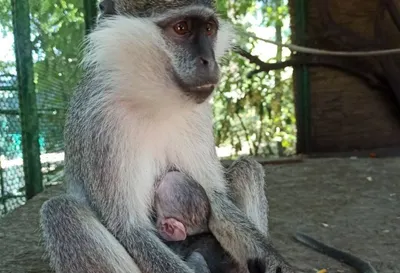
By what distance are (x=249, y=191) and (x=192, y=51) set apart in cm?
105

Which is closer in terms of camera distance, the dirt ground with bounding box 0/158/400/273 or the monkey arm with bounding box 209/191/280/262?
the monkey arm with bounding box 209/191/280/262

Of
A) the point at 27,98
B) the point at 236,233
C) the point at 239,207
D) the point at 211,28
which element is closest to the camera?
the point at 211,28

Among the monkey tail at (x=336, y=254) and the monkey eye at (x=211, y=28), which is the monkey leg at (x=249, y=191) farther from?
the monkey eye at (x=211, y=28)

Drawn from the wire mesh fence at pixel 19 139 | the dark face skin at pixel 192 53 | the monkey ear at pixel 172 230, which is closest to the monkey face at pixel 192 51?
the dark face skin at pixel 192 53

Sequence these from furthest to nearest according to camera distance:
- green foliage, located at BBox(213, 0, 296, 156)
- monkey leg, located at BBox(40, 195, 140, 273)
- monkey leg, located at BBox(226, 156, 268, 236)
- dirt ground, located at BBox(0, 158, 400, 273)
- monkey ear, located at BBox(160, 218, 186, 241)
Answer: green foliage, located at BBox(213, 0, 296, 156) < dirt ground, located at BBox(0, 158, 400, 273) < monkey leg, located at BBox(226, 156, 268, 236) < monkey ear, located at BBox(160, 218, 186, 241) < monkey leg, located at BBox(40, 195, 140, 273)

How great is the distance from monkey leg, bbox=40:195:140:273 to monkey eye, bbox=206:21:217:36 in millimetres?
1084

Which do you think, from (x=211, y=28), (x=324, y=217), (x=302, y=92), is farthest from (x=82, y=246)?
(x=302, y=92)

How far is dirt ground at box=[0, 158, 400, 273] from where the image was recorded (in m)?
4.09

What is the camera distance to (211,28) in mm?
3109

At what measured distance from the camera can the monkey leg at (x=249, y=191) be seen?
141 inches

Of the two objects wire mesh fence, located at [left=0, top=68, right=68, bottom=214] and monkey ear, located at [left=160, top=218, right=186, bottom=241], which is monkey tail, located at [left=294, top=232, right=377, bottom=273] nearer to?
monkey ear, located at [left=160, top=218, right=186, bottom=241]

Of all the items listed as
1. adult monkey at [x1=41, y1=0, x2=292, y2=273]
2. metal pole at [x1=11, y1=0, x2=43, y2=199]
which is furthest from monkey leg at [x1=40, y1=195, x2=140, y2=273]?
metal pole at [x1=11, y1=0, x2=43, y2=199]

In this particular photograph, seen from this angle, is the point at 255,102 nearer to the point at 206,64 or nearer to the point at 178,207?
the point at 178,207

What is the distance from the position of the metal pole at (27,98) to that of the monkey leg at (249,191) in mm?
2521
